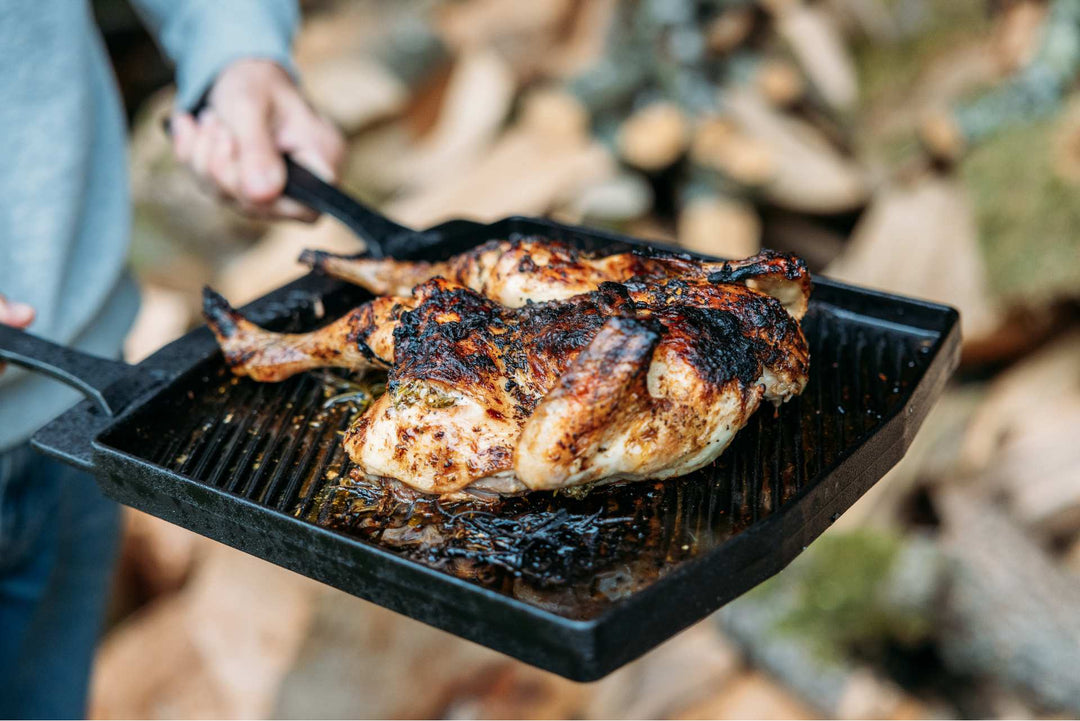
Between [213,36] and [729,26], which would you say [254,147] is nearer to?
[213,36]

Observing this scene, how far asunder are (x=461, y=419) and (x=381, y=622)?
2.63 meters

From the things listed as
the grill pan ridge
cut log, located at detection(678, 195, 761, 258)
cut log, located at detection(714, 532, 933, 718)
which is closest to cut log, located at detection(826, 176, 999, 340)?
cut log, located at detection(678, 195, 761, 258)

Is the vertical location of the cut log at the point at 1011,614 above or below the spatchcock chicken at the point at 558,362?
below

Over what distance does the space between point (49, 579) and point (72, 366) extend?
1.26 metres

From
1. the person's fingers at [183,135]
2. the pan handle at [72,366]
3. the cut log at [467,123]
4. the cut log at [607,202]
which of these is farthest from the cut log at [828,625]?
the pan handle at [72,366]

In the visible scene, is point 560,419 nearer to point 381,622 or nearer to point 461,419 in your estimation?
point 461,419

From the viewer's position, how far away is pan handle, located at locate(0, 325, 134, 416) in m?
1.99

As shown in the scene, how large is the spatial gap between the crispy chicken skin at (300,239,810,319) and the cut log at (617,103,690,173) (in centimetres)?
407

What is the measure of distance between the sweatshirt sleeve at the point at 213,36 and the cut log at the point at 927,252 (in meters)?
3.99

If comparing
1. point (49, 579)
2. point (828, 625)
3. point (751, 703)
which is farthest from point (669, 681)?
point (49, 579)

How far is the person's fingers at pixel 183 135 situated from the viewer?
2846mm

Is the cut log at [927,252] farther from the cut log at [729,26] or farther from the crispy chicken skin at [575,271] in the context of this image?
the crispy chicken skin at [575,271]

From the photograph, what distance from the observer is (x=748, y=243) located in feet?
21.2

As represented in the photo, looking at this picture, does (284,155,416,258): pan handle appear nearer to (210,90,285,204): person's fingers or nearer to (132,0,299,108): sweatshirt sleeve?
(210,90,285,204): person's fingers
